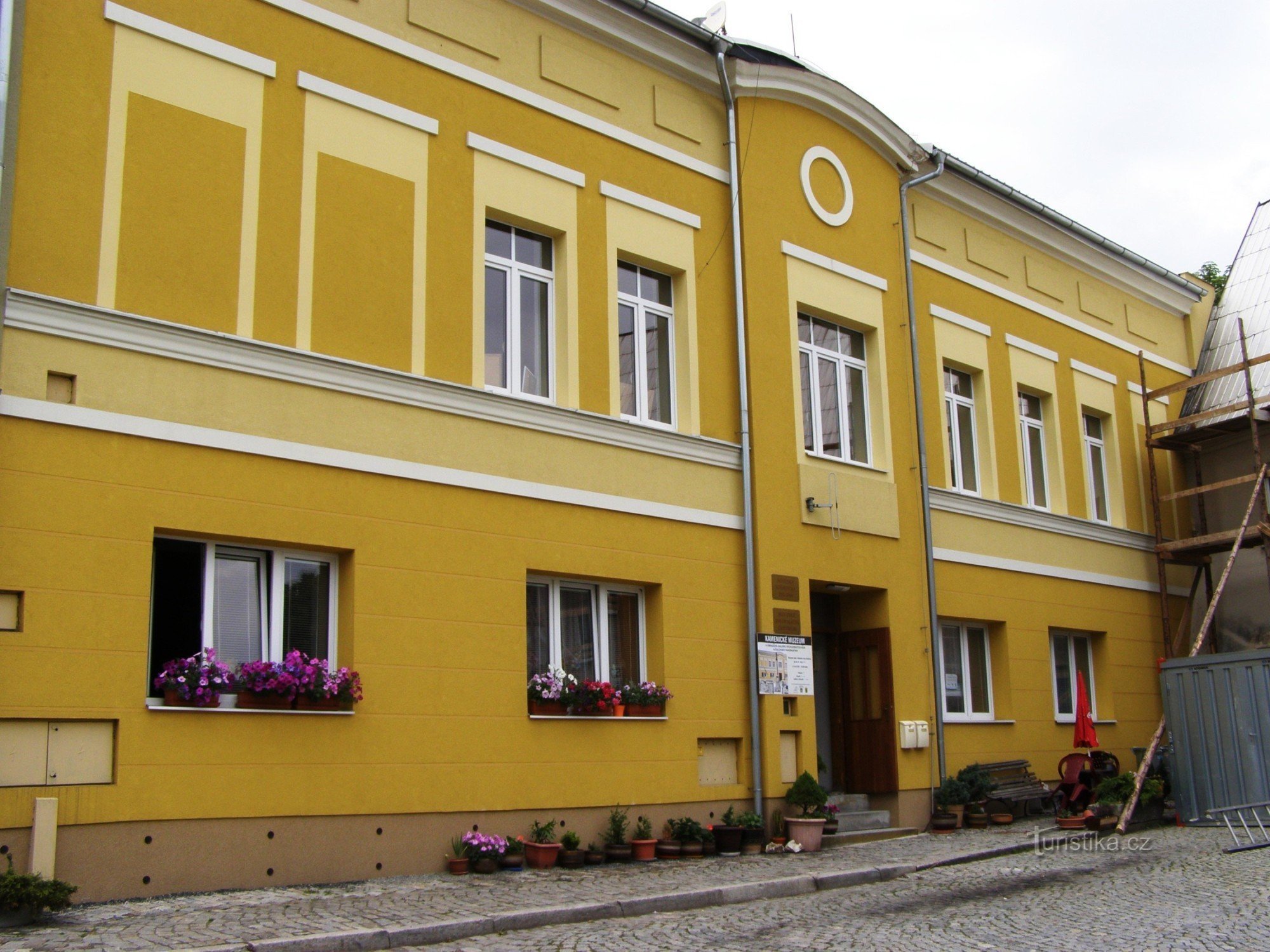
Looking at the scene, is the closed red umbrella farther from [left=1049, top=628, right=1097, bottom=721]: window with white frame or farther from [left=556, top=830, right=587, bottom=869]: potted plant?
[left=556, top=830, right=587, bottom=869]: potted plant

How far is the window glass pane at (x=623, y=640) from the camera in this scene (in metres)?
13.3

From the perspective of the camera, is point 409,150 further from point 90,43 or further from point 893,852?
point 893,852

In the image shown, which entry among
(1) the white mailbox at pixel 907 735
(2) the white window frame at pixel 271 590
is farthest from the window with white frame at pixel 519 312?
(1) the white mailbox at pixel 907 735

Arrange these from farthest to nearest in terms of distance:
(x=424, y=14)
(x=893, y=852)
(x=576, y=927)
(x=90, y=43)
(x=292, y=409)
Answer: (x=893, y=852), (x=424, y=14), (x=292, y=409), (x=90, y=43), (x=576, y=927)

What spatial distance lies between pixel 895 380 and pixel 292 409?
862 centimetres

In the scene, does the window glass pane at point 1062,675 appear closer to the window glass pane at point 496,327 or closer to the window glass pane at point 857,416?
the window glass pane at point 857,416

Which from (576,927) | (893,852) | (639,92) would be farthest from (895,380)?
(576,927)

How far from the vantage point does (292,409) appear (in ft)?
35.8

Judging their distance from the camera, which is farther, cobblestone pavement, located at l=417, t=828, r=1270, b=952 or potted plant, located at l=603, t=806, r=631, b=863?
potted plant, located at l=603, t=806, r=631, b=863

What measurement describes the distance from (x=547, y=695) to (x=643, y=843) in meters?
1.71

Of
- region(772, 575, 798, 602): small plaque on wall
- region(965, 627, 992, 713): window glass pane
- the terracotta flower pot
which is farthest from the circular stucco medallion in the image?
the terracotta flower pot

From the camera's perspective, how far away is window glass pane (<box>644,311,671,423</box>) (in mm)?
14234

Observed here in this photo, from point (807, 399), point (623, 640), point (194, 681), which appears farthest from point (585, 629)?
point (807, 399)

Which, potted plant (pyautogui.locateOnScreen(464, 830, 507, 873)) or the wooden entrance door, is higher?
the wooden entrance door
